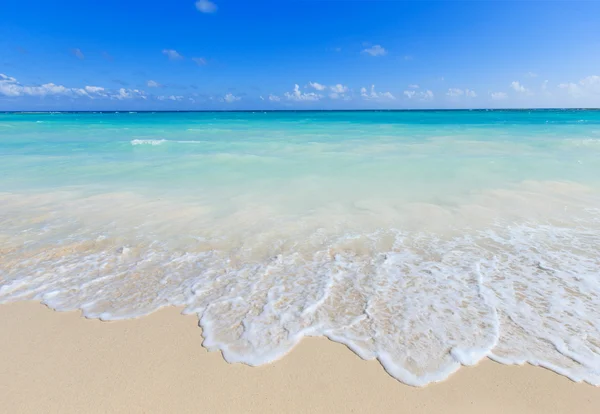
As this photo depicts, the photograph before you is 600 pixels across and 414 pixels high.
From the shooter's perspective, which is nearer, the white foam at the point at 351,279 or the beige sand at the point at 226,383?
the beige sand at the point at 226,383

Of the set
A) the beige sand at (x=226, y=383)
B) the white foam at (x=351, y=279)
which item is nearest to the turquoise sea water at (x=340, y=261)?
the white foam at (x=351, y=279)

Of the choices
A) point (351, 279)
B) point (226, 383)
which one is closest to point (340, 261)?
point (351, 279)

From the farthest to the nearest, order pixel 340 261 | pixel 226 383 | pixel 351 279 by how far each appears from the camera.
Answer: pixel 340 261, pixel 351 279, pixel 226 383

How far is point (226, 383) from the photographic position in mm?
2521

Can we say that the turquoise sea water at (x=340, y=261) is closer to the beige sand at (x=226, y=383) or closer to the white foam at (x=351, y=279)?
the white foam at (x=351, y=279)

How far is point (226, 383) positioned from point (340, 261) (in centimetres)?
225

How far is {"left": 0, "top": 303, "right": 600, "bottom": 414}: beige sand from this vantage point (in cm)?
234

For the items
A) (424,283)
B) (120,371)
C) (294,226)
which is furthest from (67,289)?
(424,283)

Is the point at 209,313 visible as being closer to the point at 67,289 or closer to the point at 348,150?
the point at 67,289

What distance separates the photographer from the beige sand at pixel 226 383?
234 centimetres

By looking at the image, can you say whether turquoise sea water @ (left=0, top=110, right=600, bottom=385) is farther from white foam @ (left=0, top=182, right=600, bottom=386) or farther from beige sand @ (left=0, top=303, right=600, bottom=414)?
beige sand @ (left=0, top=303, right=600, bottom=414)

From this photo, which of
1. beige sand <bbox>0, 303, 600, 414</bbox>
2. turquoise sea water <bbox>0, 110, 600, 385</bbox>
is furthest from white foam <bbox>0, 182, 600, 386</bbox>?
beige sand <bbox>0, 303, 600, 414</bbox>

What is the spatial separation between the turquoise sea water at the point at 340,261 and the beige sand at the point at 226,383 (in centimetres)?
15

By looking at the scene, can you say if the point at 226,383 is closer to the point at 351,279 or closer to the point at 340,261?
the point at 351,279
